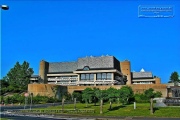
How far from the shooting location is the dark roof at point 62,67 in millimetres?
121250

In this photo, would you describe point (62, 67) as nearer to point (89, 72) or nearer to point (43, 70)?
point (43, 70)

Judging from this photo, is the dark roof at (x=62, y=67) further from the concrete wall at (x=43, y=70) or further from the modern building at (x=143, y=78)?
the modern building at (x=143, y=78)

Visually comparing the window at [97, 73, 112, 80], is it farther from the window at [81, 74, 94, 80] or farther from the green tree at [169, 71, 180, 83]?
the green tree at [169, 71, 180, 83]

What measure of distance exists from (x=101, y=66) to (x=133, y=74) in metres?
46.4

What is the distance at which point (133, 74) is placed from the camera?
5709 inches

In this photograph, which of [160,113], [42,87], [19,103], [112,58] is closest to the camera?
[160,113]

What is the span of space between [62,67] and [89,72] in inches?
931

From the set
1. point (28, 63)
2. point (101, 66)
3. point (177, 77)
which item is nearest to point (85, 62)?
point (101, 66)

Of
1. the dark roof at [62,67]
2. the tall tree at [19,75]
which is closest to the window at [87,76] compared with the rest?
the dark roof at [62,67]

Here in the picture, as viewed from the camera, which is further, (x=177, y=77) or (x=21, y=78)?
(x=177, y=77)

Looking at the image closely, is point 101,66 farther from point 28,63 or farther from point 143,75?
point 143,75

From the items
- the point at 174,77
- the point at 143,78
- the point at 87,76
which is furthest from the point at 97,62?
the point at 174,77

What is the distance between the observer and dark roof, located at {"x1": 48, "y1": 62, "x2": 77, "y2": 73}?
121250mm

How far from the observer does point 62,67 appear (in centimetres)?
12331
